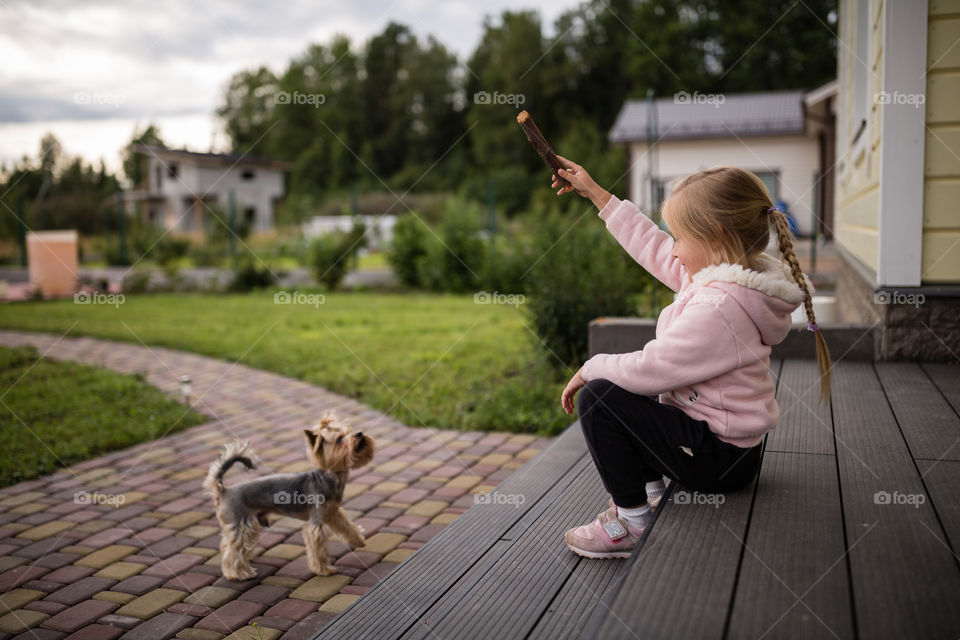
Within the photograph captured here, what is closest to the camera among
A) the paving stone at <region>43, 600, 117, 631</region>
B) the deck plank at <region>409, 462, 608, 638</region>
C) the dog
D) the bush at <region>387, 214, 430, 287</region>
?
the deck plank at <region>409, 462, 608, 638</region>

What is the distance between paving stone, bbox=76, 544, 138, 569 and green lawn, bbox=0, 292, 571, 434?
2.32 metres

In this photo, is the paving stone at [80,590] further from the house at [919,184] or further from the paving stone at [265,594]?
the house at [919,184]

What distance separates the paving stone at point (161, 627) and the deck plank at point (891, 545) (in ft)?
7.03

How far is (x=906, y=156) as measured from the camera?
13.1ft

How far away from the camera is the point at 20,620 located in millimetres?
2703

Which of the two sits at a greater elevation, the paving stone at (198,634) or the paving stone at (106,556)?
the paving stone at (198,634)

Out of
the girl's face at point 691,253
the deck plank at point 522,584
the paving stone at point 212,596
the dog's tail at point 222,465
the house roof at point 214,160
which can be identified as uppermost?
the house roof at point 214,160

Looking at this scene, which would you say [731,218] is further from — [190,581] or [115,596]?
[115,596]

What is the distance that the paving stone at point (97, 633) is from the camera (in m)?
2.58

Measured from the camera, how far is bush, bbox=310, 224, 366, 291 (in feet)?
46.0

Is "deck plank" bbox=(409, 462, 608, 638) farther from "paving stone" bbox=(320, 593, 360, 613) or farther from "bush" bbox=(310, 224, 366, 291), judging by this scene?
"bush" bbox=(310, 224, 366, 291)

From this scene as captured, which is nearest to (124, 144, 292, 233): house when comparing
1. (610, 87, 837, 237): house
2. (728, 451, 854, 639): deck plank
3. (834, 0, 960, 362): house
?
(610, 87, 837, 237): house

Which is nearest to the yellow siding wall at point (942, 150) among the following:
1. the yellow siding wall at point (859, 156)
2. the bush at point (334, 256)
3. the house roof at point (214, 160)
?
the yellow siding wall at point (859, 156)

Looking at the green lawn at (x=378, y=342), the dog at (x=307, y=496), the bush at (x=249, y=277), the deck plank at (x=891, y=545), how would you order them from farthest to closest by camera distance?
the bush at (x=249, y=277), the green lawn at (x=378, y=342), the dog at (x=307, y=496), the deck plank at (x=891, y=545)
